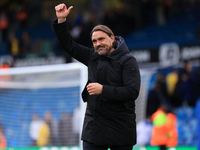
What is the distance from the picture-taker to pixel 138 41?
11008 millimetres

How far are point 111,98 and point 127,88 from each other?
127mm

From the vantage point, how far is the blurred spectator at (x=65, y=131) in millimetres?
5969

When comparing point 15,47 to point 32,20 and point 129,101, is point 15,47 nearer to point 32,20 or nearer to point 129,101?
point 32,20

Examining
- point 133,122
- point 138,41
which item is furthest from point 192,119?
point 133,122

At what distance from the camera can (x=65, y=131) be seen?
19.7 ft

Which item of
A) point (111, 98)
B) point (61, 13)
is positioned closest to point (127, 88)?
point (111, 98)

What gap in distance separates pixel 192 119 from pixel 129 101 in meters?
6.26

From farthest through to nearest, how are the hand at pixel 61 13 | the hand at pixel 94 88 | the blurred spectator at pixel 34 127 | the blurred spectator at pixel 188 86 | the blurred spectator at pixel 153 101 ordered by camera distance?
the blurred spectator at pixel 188 86, the blurred spectator at pixel 153 101, the blurred spectator at pixel 34 127, the hand at pixel 61 13, the hand at pixel 94 88

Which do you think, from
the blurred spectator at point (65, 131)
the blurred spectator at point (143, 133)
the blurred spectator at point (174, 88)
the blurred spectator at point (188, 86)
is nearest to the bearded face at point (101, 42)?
the blurred spectator at point (65, 131)

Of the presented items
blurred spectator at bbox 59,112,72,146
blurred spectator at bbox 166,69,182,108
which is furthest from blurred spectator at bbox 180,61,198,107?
blurred spectator at bbox 59,112,72,146

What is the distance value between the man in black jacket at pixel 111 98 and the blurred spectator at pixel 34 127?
3983 millimetres

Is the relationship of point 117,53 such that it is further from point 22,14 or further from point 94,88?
point 22,14

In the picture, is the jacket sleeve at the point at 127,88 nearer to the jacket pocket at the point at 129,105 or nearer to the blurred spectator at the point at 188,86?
the jacket pocket at the point at 129,105

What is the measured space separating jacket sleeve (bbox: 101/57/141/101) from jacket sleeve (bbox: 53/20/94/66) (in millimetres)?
352
